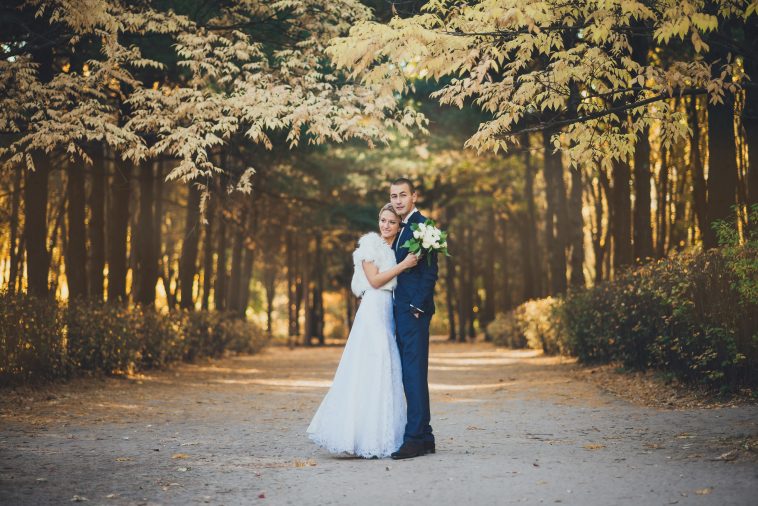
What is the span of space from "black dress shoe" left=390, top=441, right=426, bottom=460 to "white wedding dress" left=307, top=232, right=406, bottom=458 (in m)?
0.09

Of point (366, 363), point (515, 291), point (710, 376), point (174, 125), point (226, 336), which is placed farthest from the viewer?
point (515, 291)

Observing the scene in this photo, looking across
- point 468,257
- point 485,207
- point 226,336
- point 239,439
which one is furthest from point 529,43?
point 468,257

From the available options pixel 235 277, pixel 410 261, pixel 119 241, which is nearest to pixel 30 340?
pixel 119 241

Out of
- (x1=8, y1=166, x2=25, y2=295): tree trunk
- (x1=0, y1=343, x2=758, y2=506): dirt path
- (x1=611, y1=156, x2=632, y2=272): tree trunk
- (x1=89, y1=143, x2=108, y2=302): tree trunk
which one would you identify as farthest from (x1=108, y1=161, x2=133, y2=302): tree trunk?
(x1=611, y1=156, x2=632, y2=272): tree trunk

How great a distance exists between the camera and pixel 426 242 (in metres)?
→ 7.32

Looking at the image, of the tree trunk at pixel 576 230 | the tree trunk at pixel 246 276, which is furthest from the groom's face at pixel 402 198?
the tree trunk at pixel 246 276

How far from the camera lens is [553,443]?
8031 millimetres

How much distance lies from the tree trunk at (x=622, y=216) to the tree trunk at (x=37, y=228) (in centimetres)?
1257

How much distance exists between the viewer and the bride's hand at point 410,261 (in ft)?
24.2

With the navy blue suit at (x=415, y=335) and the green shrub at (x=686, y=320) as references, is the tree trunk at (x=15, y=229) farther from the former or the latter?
the navy blue suit at (x=415, y=335)

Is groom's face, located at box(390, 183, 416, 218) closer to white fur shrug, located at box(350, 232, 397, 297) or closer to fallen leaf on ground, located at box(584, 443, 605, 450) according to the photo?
white fur shrug, located at box(350, 232, 397, 297)

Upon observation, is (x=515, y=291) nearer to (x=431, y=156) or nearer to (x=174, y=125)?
(x=431, y=156)

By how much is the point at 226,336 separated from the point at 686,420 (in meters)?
20.4

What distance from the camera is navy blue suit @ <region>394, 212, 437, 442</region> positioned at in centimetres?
734
